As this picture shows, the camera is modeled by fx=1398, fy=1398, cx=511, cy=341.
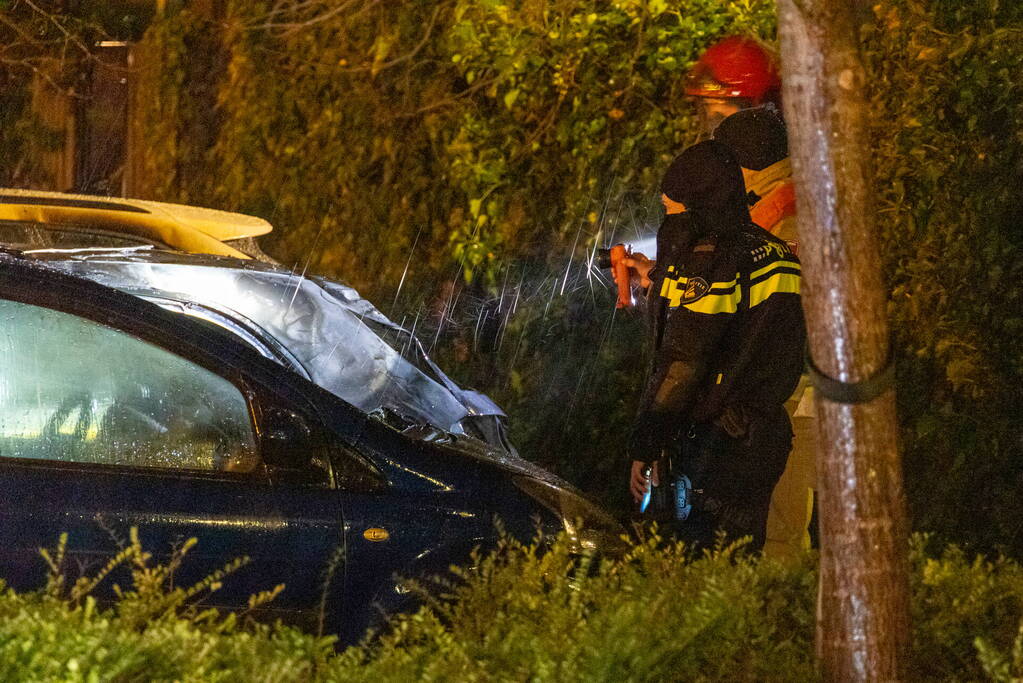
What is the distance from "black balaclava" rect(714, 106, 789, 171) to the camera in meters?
4.84

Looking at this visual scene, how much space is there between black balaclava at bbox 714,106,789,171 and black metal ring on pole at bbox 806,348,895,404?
1.73m

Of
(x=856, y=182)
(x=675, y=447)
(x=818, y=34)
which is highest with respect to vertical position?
(x=818, y=34)

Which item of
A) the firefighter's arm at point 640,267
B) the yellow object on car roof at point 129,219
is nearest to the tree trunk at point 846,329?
the firefighter's arm at point 640,267

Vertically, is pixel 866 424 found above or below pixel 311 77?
below

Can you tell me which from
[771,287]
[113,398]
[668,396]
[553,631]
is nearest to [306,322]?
[113,398]

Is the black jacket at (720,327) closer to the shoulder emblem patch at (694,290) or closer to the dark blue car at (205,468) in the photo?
the shoulder emblem patch at (694,290)

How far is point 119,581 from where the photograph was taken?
12.5 ft

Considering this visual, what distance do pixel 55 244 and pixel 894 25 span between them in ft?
11.6

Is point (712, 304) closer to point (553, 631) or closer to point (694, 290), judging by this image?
point (694, 290)

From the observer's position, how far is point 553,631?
10.7ft

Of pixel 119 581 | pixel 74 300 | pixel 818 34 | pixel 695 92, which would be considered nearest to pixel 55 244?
pixel 74 300

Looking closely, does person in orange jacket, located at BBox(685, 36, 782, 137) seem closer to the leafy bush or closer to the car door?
the leafy bush

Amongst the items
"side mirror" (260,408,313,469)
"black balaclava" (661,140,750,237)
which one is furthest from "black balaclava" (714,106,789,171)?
"side mirror" (260,408,313,469)

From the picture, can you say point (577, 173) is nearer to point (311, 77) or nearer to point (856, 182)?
point (311, 77)
